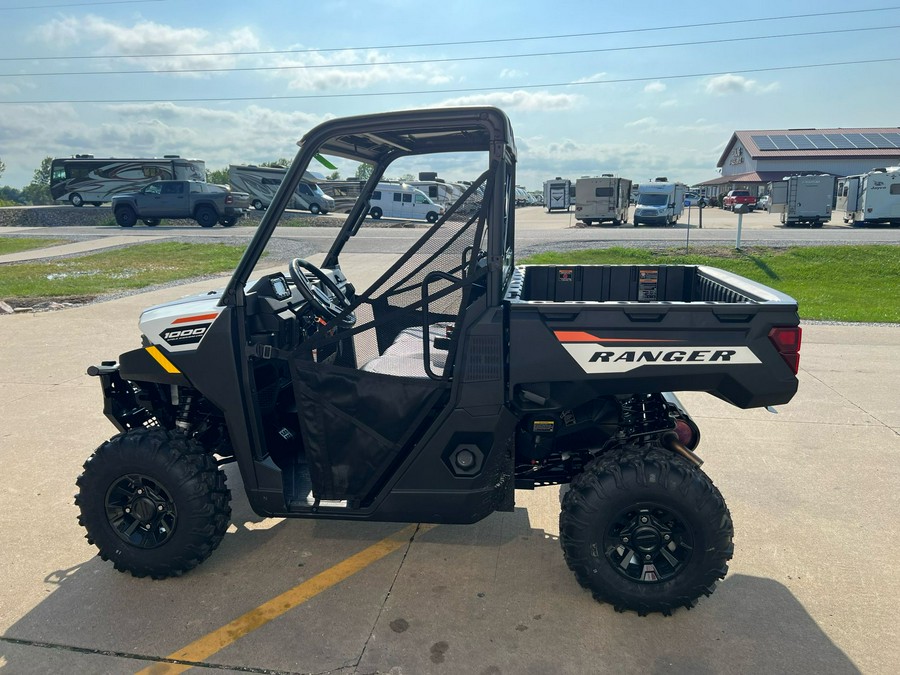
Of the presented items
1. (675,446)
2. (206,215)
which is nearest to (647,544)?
(675,446)

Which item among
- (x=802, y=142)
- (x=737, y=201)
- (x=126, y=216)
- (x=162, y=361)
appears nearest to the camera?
(x=162, y=361)

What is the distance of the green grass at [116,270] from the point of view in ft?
40.9

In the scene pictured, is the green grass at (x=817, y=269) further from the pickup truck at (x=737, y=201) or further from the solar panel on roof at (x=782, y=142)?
the solar panel on roof at (x=782, y=142)

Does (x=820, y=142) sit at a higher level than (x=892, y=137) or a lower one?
lower

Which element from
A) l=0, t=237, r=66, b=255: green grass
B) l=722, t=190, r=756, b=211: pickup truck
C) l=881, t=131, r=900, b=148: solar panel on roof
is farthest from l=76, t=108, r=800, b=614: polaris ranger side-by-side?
l=881, t=131, r=900, b=148: solar panel on roof

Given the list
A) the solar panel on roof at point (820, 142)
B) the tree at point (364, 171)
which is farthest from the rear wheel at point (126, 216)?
the solar panel on roof at point (820, 142)

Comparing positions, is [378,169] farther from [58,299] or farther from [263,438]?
[58,299]

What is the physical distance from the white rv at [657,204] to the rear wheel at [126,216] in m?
21.3

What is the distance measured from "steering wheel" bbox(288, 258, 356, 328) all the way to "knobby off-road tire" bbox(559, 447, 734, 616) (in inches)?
54.2

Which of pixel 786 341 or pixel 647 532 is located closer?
pixel 786 341

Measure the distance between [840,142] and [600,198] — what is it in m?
32.3

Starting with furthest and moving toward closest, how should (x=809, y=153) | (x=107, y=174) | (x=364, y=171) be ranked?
(x=809, y=153) < (x=107, y=174) < (x=364, y=171)

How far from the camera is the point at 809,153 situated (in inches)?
2021

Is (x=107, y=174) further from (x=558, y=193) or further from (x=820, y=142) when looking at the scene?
(x=820, y=142)
